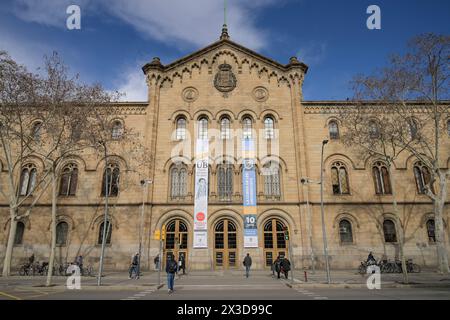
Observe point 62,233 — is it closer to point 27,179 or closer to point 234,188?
point 27,179

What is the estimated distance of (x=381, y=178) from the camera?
93.6 ft

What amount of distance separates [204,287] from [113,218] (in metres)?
13.9

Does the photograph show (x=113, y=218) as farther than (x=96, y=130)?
Yes

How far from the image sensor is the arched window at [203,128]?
1161 inches

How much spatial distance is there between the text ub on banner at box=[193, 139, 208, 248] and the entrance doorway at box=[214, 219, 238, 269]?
1.22m

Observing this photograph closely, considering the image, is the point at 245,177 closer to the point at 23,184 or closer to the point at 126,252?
the point at 126,252

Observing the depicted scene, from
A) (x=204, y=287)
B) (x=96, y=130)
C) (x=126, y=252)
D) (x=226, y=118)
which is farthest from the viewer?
(x=226, y=118)

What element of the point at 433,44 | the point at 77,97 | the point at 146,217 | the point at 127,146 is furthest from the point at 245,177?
the point at 433,44

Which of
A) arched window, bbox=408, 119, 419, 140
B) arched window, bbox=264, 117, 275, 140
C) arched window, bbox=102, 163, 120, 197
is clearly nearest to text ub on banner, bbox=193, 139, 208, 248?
arched window, bbox=264, 117, 275, 140

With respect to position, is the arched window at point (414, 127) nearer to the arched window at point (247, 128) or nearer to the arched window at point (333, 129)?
the arched window at point (333, 129)

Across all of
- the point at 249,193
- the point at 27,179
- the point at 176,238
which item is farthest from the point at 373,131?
the point at 27,179

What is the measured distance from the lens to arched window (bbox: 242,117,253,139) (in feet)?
96.6

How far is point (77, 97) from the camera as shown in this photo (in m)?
20.1

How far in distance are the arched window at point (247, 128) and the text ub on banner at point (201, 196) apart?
155 inches
